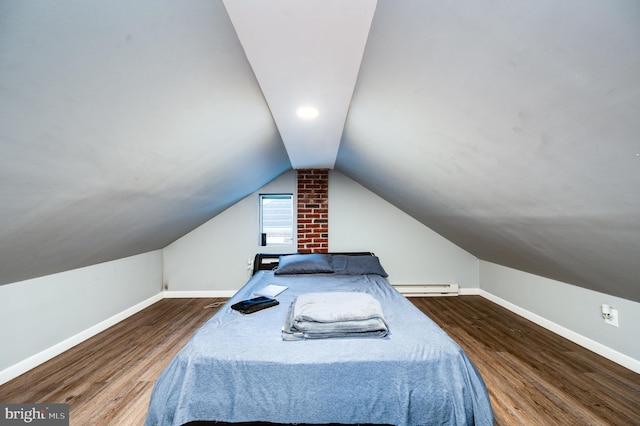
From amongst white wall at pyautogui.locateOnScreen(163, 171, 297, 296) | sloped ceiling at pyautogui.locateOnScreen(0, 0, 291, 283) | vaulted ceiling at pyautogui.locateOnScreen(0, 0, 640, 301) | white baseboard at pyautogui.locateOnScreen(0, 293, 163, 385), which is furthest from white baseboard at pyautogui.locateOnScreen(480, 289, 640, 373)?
white baseboard at pyautogui.locateOnScreen(0, 293, 163, 385)

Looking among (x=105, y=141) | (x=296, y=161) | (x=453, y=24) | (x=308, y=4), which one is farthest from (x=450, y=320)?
(x=105, y=141)

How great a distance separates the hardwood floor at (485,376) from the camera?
1.62 metres

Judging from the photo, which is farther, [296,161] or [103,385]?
[296,161]

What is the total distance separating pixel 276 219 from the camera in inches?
161

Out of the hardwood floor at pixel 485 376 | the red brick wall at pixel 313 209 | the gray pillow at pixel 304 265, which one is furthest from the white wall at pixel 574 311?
the red brick wall at pixel 313 209

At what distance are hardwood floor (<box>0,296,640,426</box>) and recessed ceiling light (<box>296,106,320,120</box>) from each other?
7.31ft

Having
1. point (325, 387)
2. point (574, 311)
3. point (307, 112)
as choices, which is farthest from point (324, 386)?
point (574, 311)

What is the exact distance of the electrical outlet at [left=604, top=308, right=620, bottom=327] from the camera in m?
2.17

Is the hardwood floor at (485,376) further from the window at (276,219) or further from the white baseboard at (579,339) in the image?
the window at (276,219)

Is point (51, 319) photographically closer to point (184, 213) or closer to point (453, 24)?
point (184, 213)

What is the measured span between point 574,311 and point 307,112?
312 centimetres

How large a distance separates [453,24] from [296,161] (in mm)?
2679

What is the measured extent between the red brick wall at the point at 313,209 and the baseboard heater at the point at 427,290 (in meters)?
1.32

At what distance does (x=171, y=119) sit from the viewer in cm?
143
